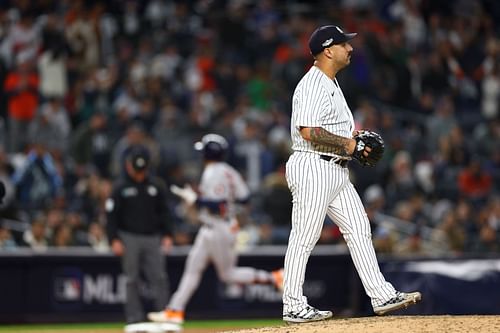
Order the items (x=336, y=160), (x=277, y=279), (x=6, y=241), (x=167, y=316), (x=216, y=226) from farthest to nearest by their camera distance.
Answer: (x=6, y=241), (x=277, y=279), (x=216, y=226), (x=167, y=316), (x=336, y=160)

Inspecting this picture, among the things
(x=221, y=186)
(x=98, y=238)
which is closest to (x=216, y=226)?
(x=221, y=186)

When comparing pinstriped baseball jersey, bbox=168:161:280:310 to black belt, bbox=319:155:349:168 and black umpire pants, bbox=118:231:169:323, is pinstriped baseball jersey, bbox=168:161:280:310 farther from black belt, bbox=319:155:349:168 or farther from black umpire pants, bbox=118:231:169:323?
black belt, bbox=319:155:349:168

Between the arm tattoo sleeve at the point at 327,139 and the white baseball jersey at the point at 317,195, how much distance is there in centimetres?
6

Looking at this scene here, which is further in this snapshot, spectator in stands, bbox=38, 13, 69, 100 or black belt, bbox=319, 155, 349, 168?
spectator in stands, bbox=38, 13, 69, 100

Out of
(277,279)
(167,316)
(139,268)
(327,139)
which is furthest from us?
(277,279)

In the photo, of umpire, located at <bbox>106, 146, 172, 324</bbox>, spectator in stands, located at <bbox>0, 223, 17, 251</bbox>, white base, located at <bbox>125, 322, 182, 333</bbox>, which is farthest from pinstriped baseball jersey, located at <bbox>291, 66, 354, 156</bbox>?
spectator in stands, located at <bbox>0, 223, 17, 251</bbox>

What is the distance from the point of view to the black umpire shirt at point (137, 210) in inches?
512

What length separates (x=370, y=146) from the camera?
8.42 m

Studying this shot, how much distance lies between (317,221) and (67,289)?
7.46m

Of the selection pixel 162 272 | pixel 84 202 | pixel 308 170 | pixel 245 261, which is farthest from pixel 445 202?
pixel 308 170

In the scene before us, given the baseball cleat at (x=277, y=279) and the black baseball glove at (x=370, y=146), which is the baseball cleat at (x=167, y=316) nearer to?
the baseball cleat at (x=277, y=279)

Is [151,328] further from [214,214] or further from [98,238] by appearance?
[98,238]

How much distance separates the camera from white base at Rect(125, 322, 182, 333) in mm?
12484

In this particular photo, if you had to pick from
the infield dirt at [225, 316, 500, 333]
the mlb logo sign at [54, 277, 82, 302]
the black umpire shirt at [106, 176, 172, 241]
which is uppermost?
the black umpire shirt at [106, 176, 172, 241]
